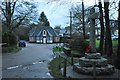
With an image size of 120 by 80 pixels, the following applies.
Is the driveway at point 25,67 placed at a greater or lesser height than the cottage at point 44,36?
lesser

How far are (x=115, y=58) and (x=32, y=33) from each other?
8655cm

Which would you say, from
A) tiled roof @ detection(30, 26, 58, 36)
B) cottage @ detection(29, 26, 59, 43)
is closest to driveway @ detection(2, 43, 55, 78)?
cottage @ detection(29, 26, 59, 43)

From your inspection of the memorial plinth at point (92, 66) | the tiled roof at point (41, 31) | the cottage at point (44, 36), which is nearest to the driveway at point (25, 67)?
the memorial plinth at point (92, 66)

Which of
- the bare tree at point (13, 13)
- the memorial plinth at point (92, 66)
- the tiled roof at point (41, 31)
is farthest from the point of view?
the tiled roof at point (41, 31)

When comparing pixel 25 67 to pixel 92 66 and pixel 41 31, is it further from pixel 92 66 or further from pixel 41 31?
pixel 41 31

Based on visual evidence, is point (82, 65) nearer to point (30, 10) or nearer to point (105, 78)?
point (105, 78)

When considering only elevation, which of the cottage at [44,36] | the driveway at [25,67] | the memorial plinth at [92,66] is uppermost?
the cottage at [44,36]

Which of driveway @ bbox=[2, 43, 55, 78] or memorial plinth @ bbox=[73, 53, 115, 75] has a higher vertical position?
memorial plinth @ bbox=[73, 53, 115, 75]

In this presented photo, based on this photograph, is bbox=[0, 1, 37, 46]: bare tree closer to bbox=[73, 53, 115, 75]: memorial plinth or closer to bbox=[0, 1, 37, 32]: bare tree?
bbox=[0, 1, 37, 32]: bare tree

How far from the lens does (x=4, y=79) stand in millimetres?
11445

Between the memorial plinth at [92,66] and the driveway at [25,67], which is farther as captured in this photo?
the driveway at [25,67]

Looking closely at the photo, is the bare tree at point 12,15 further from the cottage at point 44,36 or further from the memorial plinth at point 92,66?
the cottage at point 44,36

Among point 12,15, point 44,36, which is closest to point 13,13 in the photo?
point 12,15

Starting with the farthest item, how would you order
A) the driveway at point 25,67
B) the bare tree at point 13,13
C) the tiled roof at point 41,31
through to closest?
the tiled roof at point 41,31
the bare tree at point 13,13
the driveway at point 25,67
